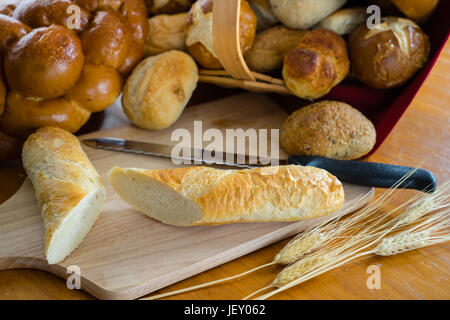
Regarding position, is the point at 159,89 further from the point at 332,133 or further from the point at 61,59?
the point at 332,133

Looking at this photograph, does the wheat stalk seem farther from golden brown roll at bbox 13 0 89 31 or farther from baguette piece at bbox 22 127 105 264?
golden brown roll at bbox 13 0 89 31

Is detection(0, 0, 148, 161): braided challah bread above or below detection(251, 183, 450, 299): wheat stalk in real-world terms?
above

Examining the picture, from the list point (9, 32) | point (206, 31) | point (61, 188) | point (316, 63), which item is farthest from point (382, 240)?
point (9, 32)

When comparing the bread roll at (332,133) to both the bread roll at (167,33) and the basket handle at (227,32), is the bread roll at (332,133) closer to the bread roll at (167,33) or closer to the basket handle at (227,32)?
the basket handle at (227,32)

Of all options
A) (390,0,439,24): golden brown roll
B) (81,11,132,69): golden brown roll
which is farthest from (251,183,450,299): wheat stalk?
(81,11,132,69): golden brown roll
